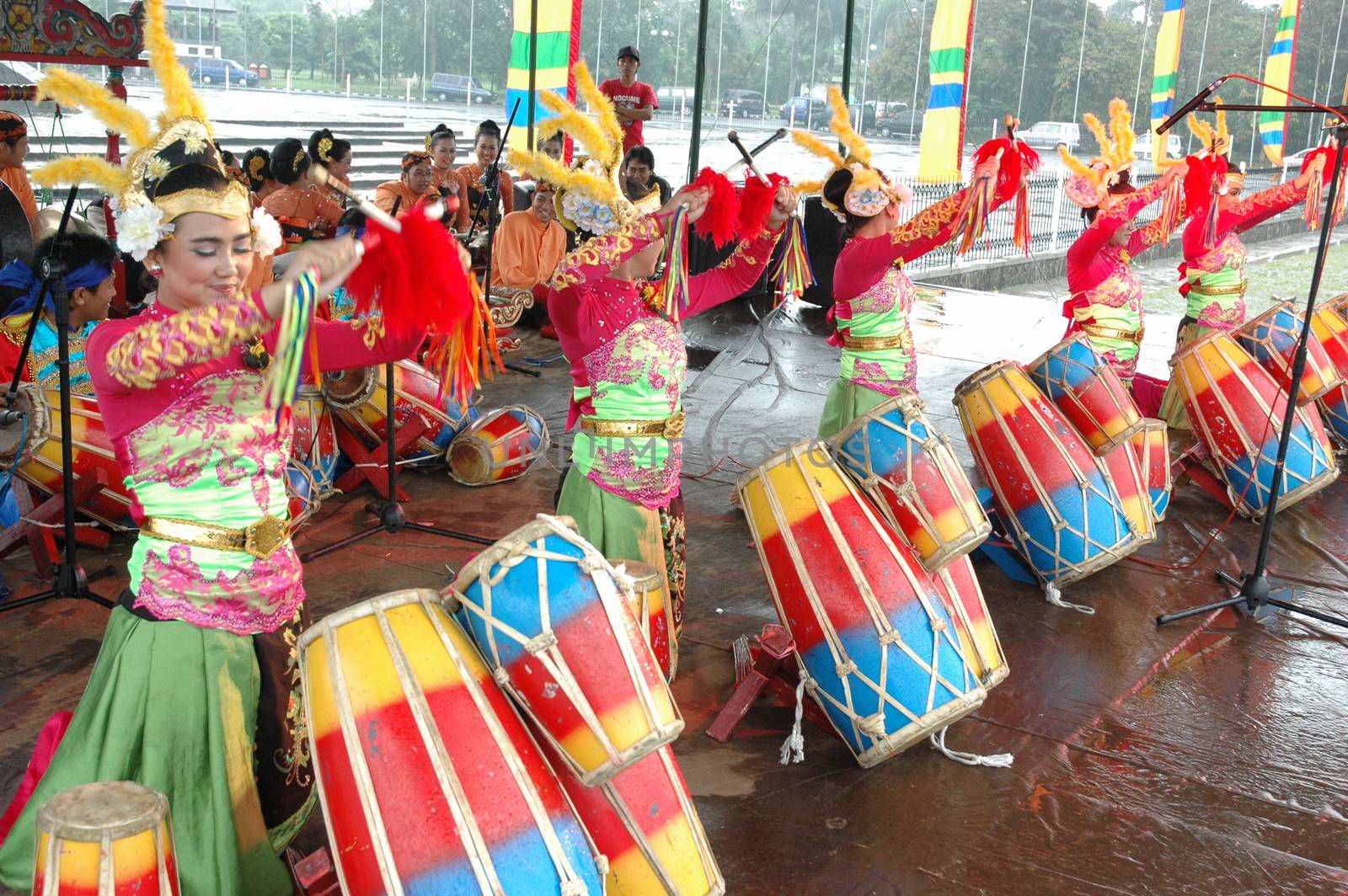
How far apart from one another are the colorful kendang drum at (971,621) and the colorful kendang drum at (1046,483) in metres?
0.85

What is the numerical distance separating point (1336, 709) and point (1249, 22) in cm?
1623

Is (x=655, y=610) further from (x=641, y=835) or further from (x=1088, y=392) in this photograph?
(x=1088, y=392)

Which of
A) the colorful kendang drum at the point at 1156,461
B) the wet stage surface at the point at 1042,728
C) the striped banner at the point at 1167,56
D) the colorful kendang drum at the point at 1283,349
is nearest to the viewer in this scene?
the wet stage surface at the point at 1042,728

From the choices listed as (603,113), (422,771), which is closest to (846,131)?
(603,113)

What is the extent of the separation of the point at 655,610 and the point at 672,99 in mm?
9346

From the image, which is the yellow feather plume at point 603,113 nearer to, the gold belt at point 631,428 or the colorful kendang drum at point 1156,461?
the gold belt at point 631,428

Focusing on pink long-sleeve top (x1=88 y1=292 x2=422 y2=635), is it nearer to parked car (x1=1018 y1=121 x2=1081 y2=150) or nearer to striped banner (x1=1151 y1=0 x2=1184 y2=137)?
striped banner (x1=1151 y1=0 x2=1184 y2=137)

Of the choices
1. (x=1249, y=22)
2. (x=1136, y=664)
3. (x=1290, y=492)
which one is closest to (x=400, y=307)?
(x=1136, y=664)

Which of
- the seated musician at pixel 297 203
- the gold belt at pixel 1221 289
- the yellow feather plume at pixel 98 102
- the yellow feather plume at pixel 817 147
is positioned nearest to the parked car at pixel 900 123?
the gold belt at pixel 1221 289

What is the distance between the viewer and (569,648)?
6.48 ft

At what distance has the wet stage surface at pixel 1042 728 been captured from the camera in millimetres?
2531

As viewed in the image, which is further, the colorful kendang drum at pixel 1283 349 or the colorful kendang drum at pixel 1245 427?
the colorful kendang drum at pixel 1283 349

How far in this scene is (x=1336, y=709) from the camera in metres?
Answer: 3.31

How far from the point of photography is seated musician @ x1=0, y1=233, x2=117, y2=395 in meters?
3.75
